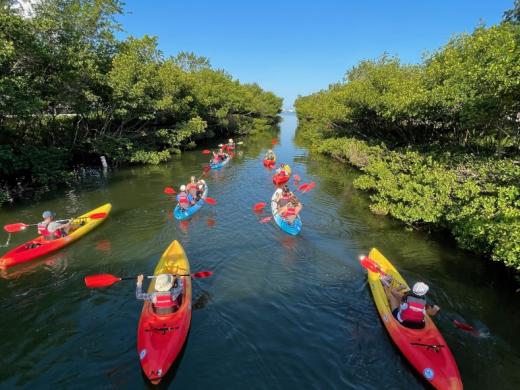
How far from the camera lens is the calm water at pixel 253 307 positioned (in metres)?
6.96

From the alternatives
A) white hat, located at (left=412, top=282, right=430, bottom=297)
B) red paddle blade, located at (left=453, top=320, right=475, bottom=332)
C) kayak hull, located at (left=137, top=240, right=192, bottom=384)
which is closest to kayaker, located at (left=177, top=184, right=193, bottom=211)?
kayak hull, located at (left=137, top=240, right=192, bottom=384)

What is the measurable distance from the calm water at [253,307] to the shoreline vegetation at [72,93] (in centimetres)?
402

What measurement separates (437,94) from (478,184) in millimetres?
4097

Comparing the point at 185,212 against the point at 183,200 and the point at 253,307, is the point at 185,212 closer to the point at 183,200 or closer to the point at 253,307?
the point at 183,200

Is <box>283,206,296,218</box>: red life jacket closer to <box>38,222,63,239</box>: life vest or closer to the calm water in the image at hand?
the calm water

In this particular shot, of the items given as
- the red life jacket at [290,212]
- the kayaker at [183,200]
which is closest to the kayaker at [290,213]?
the red life jacket at [290,212]

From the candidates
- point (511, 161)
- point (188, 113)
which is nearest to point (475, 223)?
point (511, 161)

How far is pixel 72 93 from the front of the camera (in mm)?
20391

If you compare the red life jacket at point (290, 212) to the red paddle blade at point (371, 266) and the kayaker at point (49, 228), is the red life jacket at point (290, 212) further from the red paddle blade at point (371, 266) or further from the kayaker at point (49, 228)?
the kayaker at point (49, 228)

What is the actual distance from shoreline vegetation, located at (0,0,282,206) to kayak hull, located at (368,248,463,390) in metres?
16.5

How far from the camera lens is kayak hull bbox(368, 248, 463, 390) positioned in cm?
648

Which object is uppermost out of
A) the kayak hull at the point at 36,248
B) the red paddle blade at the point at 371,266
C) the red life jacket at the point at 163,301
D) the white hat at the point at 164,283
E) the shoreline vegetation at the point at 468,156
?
the shoreline vegetation at the point at 468,156

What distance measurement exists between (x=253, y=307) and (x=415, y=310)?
4001mm

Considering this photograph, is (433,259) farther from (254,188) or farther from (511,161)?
(254,188)
